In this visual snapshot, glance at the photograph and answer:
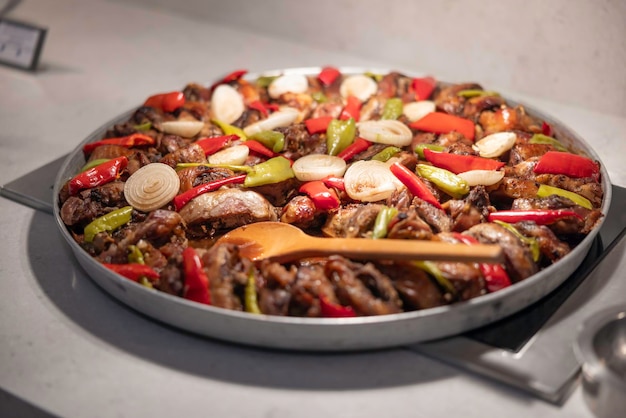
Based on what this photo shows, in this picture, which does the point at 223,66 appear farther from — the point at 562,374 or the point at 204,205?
the point at 562,374

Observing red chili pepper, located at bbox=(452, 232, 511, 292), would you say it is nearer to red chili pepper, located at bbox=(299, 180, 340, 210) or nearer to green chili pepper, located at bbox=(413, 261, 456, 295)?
green chili pepper, located at bbox=(413, 261, 456, 295)

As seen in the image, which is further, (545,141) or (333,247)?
(545,141)

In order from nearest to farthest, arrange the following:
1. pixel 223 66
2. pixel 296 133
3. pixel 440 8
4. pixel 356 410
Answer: pixel 356 410, pixel 296 133, pixel 440 8, pixel 223 66

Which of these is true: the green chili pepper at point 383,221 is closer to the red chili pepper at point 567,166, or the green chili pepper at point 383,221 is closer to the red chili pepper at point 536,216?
the red chili pepper at point 536,216

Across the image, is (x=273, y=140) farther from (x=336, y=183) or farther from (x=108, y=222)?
(x=108, y=222)

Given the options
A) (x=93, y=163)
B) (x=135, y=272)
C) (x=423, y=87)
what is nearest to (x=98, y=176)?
(x=93, y=163)

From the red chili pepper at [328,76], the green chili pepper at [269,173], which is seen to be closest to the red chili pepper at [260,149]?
the green chili pepper at [269,173]

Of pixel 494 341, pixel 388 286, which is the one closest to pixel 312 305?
pixel 388 286
